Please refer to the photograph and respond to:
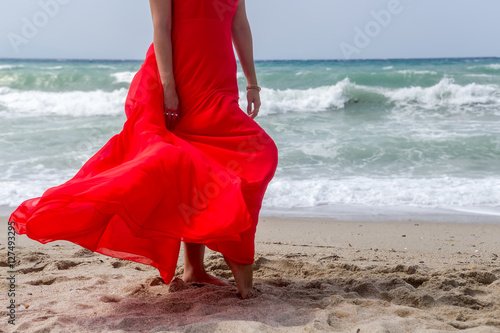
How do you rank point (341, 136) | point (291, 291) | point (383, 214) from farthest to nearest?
point (341, 136)
point (383, 214)
point (291, 291)

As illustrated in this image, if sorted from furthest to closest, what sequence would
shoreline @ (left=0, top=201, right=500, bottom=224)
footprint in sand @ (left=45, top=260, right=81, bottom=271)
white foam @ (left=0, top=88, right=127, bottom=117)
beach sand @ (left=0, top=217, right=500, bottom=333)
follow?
white foam @ (left=0, top=88, right=127, bottom=117), shoreline @ (left=0, top=201, right=500, bottom=224), footprint in sand @ (left=45, top=260, right=81, bottom=271), beach sand @ (left=0, top=217, right=500, bottom=333)

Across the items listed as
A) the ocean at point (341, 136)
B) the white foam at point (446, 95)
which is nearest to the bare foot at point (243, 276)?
the ocean at point (341, 136)

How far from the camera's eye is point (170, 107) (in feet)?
9.17

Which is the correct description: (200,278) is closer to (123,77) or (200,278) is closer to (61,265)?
(61,265)

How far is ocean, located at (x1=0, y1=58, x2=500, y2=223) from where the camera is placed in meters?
5.73

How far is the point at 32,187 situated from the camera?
6.11 meters

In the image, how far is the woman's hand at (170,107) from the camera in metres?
2.79

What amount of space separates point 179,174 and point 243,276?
685 mm

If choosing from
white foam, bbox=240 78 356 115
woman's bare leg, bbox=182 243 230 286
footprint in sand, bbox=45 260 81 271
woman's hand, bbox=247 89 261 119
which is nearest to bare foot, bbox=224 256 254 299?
woman's bare leg, bbox=182 243 230 286

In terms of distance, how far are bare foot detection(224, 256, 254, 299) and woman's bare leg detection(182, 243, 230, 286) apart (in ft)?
0.89

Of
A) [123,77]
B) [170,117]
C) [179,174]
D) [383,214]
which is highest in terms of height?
[170,117]

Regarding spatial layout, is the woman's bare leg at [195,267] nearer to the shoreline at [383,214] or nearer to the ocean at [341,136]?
the shoreline at [383,214]

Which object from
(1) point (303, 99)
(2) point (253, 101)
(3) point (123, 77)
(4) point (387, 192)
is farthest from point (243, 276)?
(3) point (123, 77)

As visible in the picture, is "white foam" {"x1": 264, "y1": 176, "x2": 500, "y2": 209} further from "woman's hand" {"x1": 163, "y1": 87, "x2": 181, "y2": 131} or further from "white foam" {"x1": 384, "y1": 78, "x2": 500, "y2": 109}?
"white foam" {"x1": 384, "y1": 78, "x2": 500, "y2": 109}
